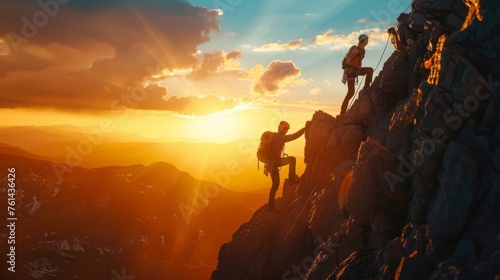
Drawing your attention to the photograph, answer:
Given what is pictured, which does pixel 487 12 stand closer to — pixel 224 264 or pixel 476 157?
pixel 476 157

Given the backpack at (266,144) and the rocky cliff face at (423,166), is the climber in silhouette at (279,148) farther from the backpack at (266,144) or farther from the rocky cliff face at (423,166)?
the rocky cliff face at (423,166)

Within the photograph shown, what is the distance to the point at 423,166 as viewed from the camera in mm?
13656

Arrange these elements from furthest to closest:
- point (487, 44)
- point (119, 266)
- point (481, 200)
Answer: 1. point (119, 266)
2. point (487, 44)
3. point (481, 200)

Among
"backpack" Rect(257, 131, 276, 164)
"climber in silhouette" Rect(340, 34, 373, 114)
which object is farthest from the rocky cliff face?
"backpack" Rect(257, 131, 276, 164)

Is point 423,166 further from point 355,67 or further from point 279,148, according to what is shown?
point 355,67

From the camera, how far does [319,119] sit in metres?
29.1

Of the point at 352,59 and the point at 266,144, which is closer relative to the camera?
the point at 352,59

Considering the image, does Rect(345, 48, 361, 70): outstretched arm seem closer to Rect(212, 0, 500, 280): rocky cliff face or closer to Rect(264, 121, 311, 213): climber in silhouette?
Rect(212, 0, 500, 280): rocky cliff face

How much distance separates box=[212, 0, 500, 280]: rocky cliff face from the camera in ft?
37.2

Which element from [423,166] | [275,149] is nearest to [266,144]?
[275,149]

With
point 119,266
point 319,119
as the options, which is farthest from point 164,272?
point 319,119

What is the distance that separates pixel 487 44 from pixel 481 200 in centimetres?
585

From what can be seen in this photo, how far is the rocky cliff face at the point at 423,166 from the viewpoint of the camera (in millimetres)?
11352

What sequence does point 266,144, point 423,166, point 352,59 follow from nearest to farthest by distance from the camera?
point 423,166, point 352,59, point 266,144
